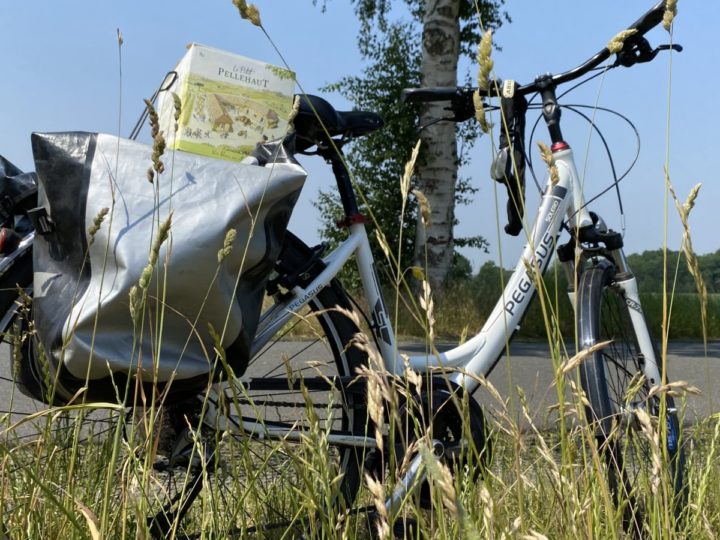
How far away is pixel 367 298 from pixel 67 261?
44.0 inches

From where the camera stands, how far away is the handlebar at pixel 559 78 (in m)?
2.53

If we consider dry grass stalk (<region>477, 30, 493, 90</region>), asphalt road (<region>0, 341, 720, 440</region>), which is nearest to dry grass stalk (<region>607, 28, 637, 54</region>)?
dry grass stalk (<region>477, 30, 493, 90</region>)

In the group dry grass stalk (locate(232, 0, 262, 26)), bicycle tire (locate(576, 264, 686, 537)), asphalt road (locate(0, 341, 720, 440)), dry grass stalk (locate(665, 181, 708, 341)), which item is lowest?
asphalt road (locate(0, 341, 720, 440))

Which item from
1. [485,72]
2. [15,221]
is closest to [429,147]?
[15,221]

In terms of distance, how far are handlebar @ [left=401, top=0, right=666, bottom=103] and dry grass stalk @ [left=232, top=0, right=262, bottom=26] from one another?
1299 mm

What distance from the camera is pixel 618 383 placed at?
2.82 metres

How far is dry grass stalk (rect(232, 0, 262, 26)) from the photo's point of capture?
1313 millimetres

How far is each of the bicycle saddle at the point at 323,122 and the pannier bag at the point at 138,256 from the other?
47 centimetres

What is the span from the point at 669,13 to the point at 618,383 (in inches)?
65.2

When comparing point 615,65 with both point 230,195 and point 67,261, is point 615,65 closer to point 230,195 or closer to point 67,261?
point 230,195

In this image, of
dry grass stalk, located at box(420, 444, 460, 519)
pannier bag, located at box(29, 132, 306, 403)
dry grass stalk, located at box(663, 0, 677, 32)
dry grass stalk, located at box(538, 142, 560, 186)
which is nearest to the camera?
dry grass stalk, located at box(420, 444, 460, 519)

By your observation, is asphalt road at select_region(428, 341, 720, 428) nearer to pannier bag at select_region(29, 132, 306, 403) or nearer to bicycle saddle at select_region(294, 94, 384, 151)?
bicycle saddle at select_region(294, 94, 384, 151)

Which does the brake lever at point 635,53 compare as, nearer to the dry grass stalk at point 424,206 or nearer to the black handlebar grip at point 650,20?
the black handlebar grip at point 650,20

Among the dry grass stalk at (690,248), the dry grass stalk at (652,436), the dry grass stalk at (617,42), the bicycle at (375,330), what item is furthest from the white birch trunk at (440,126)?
the dry grass stalk at (652,436)
